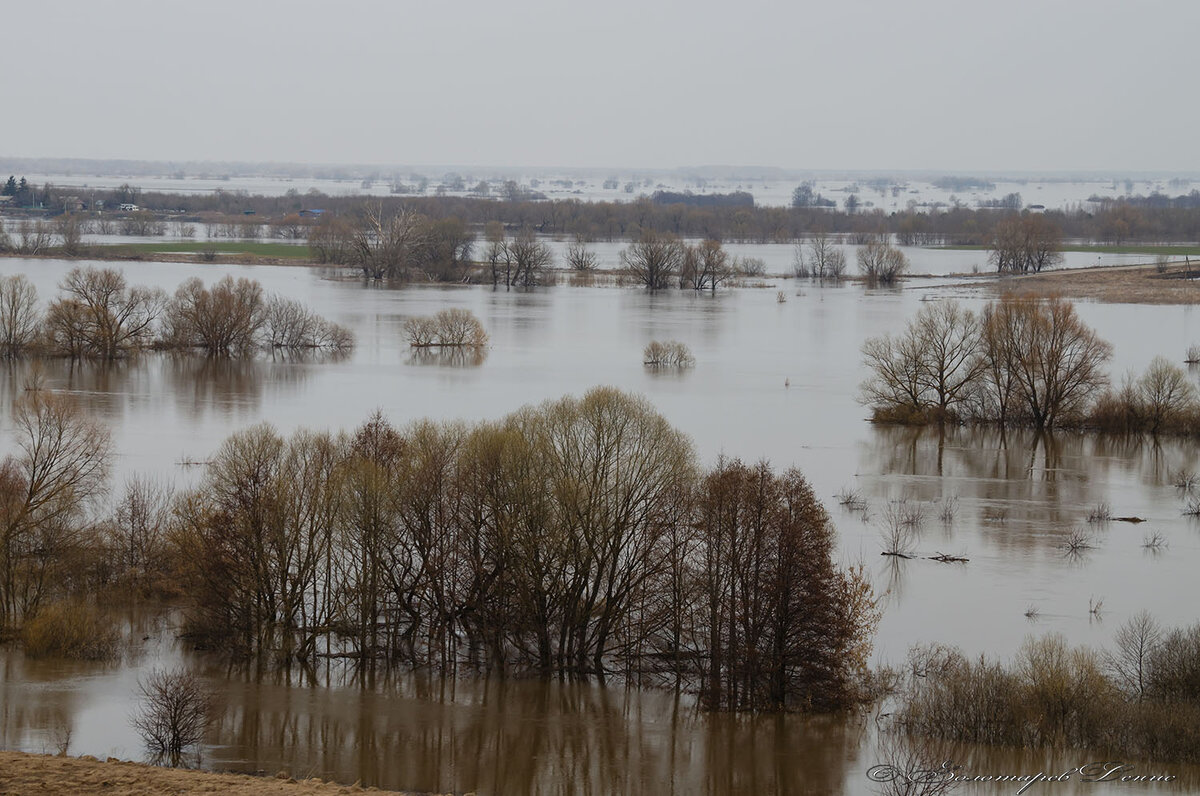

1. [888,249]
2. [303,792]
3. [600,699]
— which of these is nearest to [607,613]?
[600,699]

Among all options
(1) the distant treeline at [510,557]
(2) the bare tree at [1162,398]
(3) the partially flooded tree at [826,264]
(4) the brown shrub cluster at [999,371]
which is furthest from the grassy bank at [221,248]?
(1) the distant treeline at [510,557]

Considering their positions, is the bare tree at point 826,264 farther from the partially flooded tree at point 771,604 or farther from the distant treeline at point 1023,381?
the partially flooded tree at point 771,604

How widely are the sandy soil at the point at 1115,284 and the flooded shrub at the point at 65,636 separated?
4148 cm

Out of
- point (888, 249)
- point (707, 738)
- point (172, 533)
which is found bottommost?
point (707, 738)

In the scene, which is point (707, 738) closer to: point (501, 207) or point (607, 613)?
point (607, 613)

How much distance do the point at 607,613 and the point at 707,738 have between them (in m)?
2.17

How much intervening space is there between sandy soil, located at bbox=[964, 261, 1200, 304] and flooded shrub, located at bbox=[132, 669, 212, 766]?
42.5 m

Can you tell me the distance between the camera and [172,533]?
1473cm

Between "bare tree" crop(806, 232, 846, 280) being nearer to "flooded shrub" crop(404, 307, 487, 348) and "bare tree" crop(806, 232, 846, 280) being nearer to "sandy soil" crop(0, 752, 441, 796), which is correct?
"flooded shrub" crop(404, 307, 487, 348)

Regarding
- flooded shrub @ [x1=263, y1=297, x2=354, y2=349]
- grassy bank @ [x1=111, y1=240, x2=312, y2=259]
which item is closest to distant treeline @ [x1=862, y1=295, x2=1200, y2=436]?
flooded shrub @ [x1=263, y1=297, x2=354, y2=349]

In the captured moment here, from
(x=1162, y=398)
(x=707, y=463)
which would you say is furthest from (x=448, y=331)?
(x=1162, y=398)

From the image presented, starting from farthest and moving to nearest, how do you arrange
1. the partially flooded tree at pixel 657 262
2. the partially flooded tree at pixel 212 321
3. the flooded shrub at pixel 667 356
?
1. the partially flooded tree at pixel 657 262
2. the partially flooded tree at pixel 212 321
3. the flooded shrub at pixel 667 356

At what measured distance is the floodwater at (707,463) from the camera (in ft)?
37.1

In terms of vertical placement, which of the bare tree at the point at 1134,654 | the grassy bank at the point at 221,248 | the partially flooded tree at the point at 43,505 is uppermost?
the grassy bank at the point at 221,248
